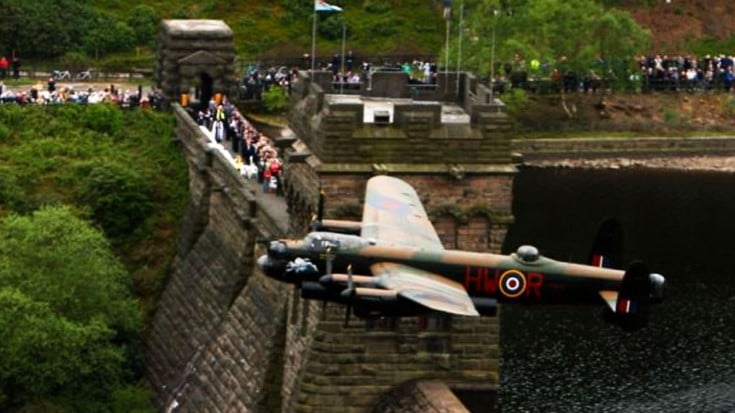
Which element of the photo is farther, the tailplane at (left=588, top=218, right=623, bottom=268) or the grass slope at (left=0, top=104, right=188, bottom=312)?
the grass slope at (left=0, top=104, right=188, bottom=312)

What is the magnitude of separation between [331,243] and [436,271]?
2.50 metres

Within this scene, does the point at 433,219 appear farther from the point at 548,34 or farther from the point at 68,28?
the point at 548,34

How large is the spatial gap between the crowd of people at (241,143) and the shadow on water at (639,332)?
10729mm

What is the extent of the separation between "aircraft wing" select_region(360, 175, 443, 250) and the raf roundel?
1763 millimetres

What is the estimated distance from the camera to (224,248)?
253 ft

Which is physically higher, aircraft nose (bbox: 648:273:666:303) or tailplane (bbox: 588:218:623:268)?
tailplane (bbox: 588:218:623:268)

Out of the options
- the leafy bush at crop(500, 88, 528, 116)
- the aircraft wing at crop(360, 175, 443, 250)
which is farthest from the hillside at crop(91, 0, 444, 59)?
the aircraft wing at crop(360, 175, 443, 250)

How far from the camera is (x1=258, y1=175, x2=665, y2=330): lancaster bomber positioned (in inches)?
2014

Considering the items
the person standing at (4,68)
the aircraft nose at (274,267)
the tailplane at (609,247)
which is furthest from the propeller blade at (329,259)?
the person standing at (4,68)

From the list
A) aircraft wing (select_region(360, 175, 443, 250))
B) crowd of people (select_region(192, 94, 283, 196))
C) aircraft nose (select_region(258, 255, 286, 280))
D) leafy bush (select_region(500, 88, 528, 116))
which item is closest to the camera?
aircraft nose (select_region(258, 255, 286, 280))

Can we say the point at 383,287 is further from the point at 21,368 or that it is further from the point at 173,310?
the point at 173,310

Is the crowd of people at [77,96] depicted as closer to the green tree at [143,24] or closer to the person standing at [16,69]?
the person standing at [16,69]

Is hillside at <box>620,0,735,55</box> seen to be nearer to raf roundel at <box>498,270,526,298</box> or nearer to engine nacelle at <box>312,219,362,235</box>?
engine nacelle at <box>312,219,362,235</box>

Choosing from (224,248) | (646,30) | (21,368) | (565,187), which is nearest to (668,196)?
(565,187)
